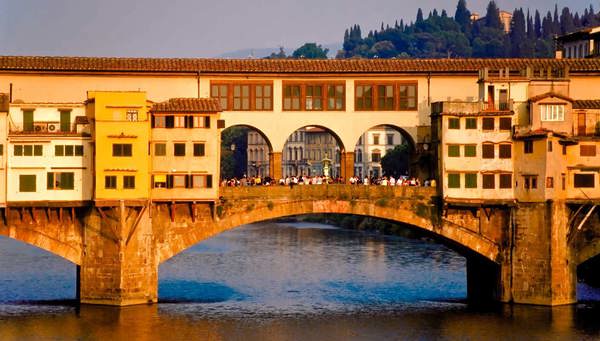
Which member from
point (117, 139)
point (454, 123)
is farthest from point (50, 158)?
point (454, 123)

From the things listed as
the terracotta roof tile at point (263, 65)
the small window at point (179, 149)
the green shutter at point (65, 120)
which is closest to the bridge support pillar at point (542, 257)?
the terracotta roof tile at point (263, 65)

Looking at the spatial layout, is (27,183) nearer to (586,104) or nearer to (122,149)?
(122,149)

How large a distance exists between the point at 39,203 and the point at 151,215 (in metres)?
5.98

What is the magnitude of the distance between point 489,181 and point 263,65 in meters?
14.6

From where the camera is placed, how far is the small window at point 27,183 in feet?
215

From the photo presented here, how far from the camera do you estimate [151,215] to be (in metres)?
66.7

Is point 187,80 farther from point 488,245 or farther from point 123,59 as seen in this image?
point 488,245

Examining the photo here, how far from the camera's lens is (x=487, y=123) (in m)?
68.8

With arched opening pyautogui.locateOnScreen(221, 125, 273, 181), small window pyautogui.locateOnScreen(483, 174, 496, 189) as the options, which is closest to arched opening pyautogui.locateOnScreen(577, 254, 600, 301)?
small window pyautogui.locateOnScreen(483, 174, 496, 189)

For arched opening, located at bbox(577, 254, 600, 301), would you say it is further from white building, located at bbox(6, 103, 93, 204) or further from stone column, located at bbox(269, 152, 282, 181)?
white building, located at bbox(6, 103, 93, 204)

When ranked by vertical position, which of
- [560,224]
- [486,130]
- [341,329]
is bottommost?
[341,329]

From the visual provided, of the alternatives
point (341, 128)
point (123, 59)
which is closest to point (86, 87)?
point (123, 59)

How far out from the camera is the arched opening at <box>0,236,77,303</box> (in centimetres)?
7175

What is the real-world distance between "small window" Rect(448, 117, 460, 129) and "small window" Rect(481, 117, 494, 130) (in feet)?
4.66
